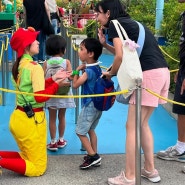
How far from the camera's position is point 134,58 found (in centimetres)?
344

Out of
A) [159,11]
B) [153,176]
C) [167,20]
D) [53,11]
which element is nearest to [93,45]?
[153,176]

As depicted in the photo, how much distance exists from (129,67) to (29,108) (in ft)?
3.70

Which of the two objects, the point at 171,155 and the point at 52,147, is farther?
the point at 52,147

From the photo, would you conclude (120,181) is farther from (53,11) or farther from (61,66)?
(53,11)

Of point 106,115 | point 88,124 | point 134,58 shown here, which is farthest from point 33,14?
point 134,58

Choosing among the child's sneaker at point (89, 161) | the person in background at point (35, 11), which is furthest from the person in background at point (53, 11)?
the child's sneaker at point (89, 161)

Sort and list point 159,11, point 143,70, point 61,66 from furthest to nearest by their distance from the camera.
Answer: point 159,11 → point 61,66 → point 143,70

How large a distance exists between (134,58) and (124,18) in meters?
0.49

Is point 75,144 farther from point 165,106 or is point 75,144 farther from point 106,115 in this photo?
point 165,106

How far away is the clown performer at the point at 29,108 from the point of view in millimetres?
3963

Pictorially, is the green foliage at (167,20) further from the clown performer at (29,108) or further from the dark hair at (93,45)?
the clown performer at (29,108)

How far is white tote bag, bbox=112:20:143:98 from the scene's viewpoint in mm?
3389

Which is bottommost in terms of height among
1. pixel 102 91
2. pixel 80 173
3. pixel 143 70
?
pixel 80 173

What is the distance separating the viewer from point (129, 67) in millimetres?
3412
